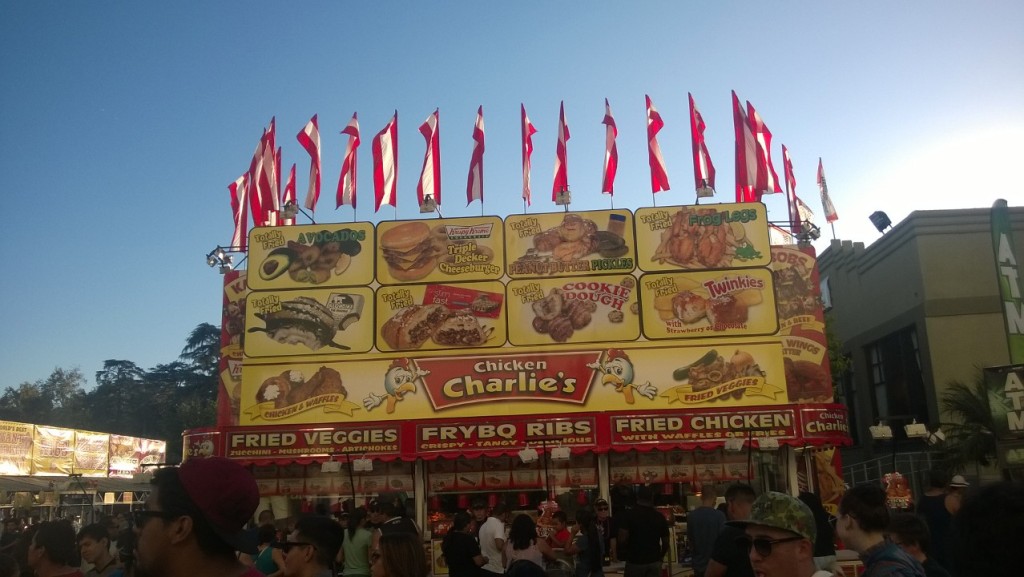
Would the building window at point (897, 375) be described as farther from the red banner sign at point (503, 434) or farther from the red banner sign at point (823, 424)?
the red banner sign at point (503, 434)

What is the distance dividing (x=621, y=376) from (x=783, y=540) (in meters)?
18.3

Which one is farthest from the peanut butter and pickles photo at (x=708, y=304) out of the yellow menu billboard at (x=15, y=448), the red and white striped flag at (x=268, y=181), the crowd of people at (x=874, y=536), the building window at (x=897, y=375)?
the yellow menu billboard at (x=15, y=448)

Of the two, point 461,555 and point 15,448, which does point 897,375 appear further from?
point 15,448

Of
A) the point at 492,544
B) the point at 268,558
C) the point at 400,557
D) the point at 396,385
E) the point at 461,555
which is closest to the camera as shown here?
the point at 400,557

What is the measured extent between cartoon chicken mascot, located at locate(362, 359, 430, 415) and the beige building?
15152 millimetres

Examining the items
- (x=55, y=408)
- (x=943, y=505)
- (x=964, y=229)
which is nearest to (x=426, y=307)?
(x=943, y=505)

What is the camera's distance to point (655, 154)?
2517 centimetres

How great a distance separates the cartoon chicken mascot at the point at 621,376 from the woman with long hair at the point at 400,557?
17.1 m

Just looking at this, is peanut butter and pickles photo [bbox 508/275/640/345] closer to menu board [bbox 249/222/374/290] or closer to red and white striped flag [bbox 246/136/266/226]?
menu board [bbox 249/222/374/290]

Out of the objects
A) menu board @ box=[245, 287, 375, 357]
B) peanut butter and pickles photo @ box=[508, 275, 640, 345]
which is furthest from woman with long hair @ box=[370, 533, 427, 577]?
menu board @ box=[245, 287, 375, 357]

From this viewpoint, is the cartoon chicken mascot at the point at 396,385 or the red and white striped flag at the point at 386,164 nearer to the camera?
the cartoon chicken mascot at the point at 396,385

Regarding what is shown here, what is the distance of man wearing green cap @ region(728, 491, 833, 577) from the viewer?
12.3ft

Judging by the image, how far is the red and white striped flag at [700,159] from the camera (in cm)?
2433

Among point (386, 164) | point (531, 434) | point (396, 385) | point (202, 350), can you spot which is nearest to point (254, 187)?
point (386, 164)
